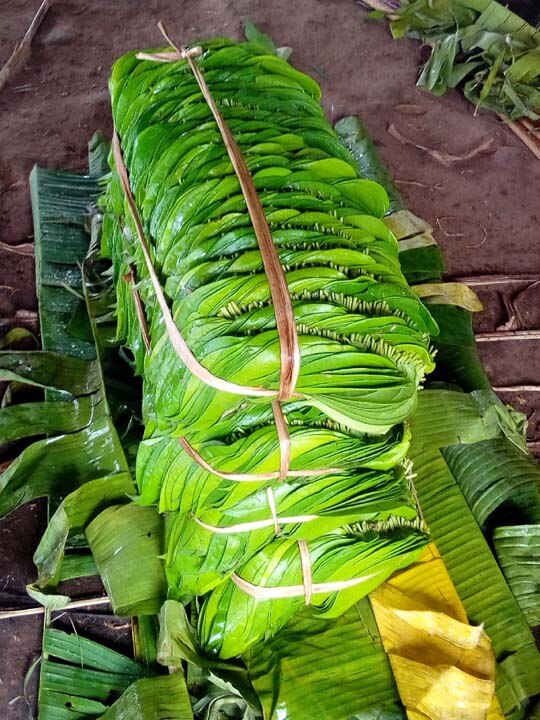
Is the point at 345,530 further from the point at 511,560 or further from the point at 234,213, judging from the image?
the point at 234,213

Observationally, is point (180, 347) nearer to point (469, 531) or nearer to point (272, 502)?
point (272, 502)

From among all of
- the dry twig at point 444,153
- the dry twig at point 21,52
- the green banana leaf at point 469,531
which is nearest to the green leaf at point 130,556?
the green banana leaf at point 469,531

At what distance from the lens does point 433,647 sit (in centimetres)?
164

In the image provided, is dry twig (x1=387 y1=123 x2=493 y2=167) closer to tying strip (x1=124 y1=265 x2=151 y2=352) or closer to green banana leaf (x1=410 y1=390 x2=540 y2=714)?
green banana leaf (x1=410 y1=390 x2=540 y2=714)

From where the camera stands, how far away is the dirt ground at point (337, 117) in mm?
2512

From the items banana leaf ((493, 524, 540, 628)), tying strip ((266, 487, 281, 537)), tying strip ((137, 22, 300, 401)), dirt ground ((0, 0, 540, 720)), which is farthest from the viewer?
dirt ground ((0, 0, 540, 720))

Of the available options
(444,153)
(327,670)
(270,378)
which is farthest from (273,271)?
(444,153)

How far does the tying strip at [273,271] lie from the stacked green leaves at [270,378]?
0.07ft

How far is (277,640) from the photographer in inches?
65.7

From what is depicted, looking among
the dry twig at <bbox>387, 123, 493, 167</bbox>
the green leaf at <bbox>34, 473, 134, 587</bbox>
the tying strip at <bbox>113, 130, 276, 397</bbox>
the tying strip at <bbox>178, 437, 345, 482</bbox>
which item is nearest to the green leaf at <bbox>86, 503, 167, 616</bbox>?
the green leaf at <bbox>34, 473, 134, 587</bbox>

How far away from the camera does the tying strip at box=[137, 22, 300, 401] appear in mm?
1354

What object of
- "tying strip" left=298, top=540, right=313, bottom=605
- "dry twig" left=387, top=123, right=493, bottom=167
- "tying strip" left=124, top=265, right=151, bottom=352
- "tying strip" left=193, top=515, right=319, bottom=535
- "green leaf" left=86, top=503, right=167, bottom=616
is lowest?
"green leaf" left=86, top=503, right=167, bottom=616

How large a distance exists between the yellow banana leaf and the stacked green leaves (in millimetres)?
110

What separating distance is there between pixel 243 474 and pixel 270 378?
0.73ft
